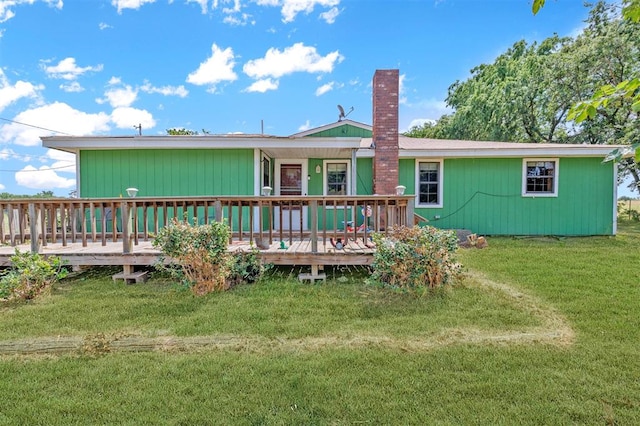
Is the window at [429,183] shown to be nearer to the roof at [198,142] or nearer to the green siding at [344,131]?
the roof at [198,142]

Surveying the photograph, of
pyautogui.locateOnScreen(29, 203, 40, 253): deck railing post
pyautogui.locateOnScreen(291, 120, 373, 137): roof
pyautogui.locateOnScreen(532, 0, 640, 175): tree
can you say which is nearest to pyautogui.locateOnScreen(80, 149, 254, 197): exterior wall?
pyautogui.locateOnScreen(29, 203, 40, 253): deck railing post

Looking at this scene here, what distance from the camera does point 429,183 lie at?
31.7 feet

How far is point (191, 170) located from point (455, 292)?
6.29 m

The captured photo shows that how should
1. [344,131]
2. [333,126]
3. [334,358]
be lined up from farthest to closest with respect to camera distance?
[344,131] < [333,126] < [334,358]

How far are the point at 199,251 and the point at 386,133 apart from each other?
20.3ft

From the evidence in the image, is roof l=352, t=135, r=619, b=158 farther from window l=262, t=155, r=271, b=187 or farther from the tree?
the tree

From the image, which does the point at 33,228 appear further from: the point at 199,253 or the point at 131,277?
the point at 199,253

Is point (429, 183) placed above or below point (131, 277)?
above

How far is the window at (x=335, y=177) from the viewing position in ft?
31.9

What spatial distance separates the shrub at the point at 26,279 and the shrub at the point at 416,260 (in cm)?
414

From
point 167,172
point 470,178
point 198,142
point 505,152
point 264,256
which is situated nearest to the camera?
point 264,256

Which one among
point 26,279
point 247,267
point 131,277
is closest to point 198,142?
point 131,277

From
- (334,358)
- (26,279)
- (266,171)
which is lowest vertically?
(334,358)

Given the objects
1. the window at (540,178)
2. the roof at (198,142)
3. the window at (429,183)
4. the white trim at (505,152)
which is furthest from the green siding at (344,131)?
the window at (540,178)
